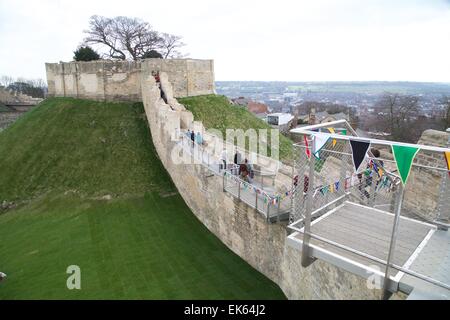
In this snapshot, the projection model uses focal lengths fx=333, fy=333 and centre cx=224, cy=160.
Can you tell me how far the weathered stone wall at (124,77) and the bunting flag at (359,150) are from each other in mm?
17516

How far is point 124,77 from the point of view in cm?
2128

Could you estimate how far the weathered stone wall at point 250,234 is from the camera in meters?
5.95

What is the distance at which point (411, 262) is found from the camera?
479cm

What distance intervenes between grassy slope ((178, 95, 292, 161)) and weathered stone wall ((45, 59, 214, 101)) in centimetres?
88

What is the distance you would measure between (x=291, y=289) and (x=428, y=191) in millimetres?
4087

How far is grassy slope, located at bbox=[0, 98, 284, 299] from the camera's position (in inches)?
390

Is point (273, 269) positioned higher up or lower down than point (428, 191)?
lower down

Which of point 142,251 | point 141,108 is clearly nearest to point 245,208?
point 142,251

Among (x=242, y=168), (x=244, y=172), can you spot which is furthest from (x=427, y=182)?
(x=242, y=168)

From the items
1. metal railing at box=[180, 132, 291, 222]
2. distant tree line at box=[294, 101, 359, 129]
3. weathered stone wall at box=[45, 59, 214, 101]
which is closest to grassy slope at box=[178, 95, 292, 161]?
weathered stone wall at box=[45, 59, 214, 101]

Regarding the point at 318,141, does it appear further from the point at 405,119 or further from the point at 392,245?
the point at 405,119

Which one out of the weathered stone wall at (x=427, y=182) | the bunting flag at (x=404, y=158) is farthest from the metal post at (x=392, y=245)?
the weathered stone wall at (x=427, y=182)

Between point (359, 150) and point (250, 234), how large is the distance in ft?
18.8
